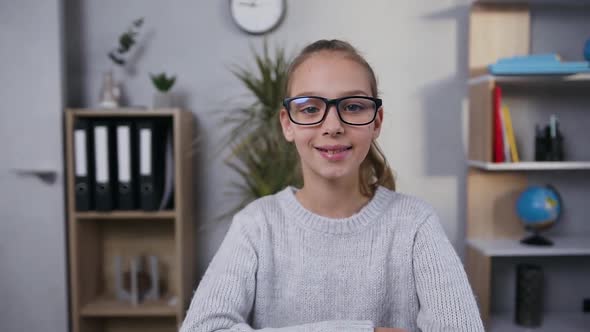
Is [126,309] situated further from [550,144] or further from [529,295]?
[550,144]

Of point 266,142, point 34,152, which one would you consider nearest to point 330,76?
point 266,142

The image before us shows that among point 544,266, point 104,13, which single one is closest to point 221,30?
point 104,13

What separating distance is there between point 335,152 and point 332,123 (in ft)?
0.21

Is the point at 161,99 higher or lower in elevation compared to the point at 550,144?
higher

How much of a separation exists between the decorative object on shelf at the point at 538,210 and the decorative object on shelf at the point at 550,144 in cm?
16

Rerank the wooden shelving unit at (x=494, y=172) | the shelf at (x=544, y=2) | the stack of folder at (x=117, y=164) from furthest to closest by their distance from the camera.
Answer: the shelf at (x=544, y=2)
the wooden shelving unit at (x=494, y=172)
the stack of folder at (x=117, y=164)

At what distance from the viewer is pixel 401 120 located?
2607mm

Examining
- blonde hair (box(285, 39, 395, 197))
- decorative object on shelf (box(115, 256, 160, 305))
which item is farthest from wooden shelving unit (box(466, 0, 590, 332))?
decorative object on shelf (box(115, 256, 160, 305))

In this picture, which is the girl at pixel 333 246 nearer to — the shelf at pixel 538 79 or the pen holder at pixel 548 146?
the shelf at pixel 538 79

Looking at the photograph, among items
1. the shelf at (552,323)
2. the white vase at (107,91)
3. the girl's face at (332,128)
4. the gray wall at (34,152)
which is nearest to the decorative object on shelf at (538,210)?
the shelf at (552,323)

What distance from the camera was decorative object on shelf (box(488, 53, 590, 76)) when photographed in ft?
7.22

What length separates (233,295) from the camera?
39.4 inches

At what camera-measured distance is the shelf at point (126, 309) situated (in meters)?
2.24

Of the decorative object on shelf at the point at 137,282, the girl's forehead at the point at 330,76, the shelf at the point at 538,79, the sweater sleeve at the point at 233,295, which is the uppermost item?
the shelf at the point at 538,79
